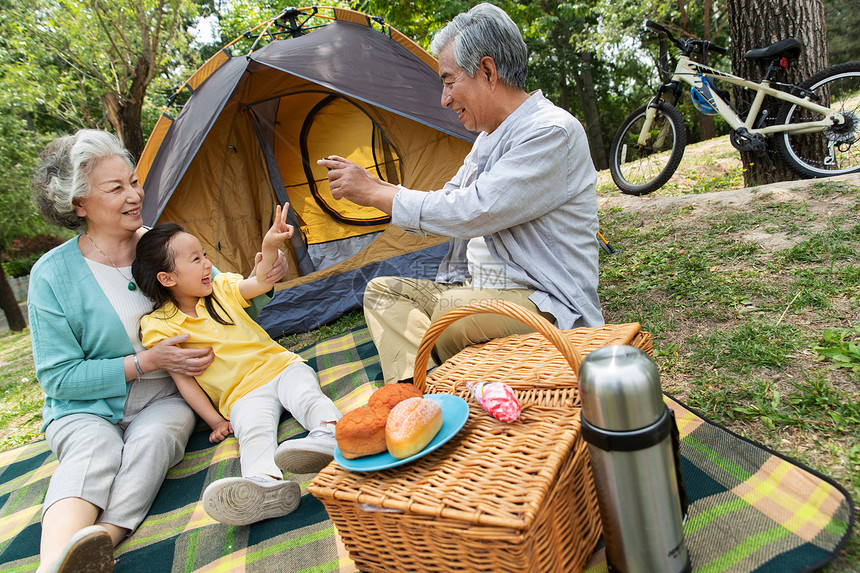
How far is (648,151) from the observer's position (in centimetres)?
411

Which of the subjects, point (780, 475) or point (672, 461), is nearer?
point (672, 461)

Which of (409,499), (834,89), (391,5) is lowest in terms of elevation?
(409,499)

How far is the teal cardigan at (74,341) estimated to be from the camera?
1.75 meters

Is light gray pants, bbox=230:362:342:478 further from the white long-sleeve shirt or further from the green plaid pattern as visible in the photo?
the green plaid pattern

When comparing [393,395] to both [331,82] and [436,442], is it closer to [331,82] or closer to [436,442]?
[436,442]

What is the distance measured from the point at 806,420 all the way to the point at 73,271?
2.43 meters

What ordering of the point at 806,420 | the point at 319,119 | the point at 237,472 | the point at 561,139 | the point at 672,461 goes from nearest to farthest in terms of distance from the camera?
1. the point at 672,461
2. the point at 806,420
3. the point at 561,139
4. the point at 237,472
5. the point at 319,119

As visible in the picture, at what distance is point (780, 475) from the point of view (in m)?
1.18

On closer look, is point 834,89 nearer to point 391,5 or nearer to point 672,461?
point 672,461

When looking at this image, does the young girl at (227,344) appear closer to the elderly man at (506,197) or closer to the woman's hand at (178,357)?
the woman's hand at (178,357)

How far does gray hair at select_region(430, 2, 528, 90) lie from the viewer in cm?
165

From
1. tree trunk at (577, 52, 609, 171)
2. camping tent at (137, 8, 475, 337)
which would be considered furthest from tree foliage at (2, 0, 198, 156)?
tree trunk at (577, 52, 609, 171)

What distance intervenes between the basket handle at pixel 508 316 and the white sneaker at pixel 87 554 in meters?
0.89

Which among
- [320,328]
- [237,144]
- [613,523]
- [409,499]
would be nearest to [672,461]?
[613,523]
